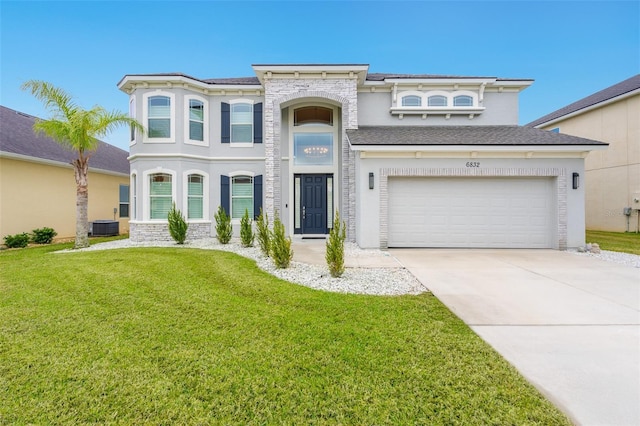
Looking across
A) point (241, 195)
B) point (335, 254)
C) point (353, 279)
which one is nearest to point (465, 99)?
point (335, 254)

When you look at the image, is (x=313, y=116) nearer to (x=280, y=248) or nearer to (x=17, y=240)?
(x=280, y=248)


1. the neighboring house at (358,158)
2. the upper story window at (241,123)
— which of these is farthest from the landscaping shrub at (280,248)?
the upper story window at (241,123)

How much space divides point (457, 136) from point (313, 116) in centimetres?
569

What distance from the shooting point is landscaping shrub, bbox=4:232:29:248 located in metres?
9.84

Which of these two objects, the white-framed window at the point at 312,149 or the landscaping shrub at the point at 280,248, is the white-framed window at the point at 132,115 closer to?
the white-framed window at the point at 312,149

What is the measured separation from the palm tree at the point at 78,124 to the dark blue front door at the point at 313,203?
6980mm

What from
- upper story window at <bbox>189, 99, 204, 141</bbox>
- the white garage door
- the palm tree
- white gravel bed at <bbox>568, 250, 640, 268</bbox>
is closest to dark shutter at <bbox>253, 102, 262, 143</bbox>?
upper story window at <bbox>189, 99, 204, 141</bbox>

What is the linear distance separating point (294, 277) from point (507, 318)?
375cm

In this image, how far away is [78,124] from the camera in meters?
8.90

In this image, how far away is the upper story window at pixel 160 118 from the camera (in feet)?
35.0

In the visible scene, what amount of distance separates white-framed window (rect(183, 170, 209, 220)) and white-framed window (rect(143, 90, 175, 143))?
156 centimetres

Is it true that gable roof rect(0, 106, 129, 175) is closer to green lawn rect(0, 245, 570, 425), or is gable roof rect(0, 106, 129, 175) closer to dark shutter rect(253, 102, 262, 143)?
dark shutter rect(253, 102, 262, 143)

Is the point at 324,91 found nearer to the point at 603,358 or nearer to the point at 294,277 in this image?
the point at 294,277

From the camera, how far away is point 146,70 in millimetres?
11133
